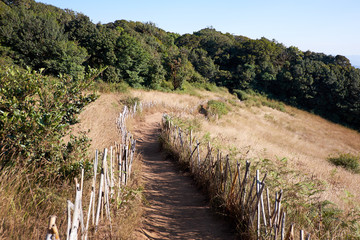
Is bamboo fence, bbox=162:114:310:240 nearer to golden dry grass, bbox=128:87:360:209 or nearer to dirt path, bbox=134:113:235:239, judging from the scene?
dirt path, bbox=134:113:235:239

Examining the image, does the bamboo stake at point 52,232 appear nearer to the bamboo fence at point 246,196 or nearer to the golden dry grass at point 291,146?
the bamboo fence at point 246,196

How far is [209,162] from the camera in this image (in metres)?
5.06

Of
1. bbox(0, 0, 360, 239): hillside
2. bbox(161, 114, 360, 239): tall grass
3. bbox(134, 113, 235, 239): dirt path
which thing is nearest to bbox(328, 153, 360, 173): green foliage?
bbox(0, 0, 360, 239): hillside

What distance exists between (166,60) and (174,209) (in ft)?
91.3

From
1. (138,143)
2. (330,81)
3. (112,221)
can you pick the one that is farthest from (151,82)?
(330,81)

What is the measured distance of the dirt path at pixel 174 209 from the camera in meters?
3.76

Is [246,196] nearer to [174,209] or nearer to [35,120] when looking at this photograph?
[174,209]

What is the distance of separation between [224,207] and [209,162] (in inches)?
45.4

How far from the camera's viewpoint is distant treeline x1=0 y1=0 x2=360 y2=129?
64.2 feet

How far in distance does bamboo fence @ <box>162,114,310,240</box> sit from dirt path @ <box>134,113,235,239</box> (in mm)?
383

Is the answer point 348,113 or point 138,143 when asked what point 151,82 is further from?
point 348,113

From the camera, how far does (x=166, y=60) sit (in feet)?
98.8

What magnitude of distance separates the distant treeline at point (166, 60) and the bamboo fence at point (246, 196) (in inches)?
582

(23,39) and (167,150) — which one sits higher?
(23,39)
